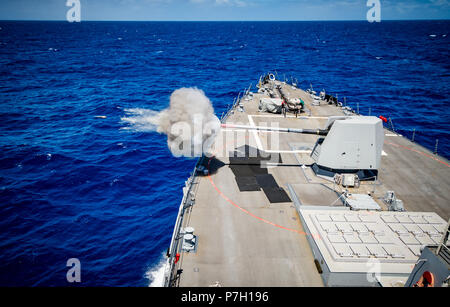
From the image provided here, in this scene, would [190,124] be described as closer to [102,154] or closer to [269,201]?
[269,201]

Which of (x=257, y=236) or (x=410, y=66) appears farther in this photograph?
(x=410, y=66)

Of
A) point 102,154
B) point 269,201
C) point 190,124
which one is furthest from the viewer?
point 102,154

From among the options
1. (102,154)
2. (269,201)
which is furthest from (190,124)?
(102,154)

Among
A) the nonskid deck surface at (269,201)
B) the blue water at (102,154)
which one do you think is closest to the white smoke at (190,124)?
the nonskid deck surface at (269,201)

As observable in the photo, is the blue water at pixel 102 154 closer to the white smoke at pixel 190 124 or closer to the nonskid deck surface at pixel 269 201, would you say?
the nonskid deck surface at pixel 269 201

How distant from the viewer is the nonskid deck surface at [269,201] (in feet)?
46.8

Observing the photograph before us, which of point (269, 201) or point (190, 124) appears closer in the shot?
point (269, 201)

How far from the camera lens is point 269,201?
19.8m

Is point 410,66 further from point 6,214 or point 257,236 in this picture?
point 6,214

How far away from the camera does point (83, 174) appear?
32469 millimetres

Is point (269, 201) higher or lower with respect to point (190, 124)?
lower
